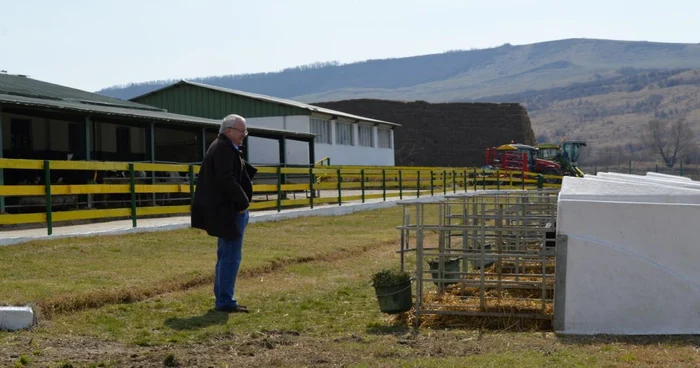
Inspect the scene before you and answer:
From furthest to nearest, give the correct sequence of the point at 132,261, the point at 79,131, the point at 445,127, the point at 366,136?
the point at 445,127
the point at 366,136
the point at 79,131
the point at 132,261

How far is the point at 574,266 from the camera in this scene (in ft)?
26.2

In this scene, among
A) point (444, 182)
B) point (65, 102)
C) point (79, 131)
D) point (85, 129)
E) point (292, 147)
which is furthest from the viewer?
point (292, 147)

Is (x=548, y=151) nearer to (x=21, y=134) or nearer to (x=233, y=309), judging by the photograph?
(x=21, y=134)

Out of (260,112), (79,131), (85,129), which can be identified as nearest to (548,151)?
(260,112)

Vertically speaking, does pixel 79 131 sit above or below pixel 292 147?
above

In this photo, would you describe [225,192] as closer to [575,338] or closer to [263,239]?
[575,338]

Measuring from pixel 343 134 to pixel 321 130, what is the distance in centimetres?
316

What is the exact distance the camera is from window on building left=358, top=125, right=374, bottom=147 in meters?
47.2

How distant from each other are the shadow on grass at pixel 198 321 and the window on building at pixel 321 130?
32.1 meters

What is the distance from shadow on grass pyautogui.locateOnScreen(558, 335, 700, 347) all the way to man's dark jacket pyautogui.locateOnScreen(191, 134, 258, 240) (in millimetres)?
3280

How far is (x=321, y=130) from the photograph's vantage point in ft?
137

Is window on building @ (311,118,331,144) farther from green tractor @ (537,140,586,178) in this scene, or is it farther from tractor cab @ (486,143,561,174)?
green tractor @ (537,140,586,178)

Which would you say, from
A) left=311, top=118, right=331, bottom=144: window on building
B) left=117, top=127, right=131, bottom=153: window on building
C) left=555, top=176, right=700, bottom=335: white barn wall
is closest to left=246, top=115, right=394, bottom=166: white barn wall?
left=311, top=118, right=331, bottom=144: window on building

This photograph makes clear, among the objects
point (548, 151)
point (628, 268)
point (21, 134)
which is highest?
point (21, 134)
